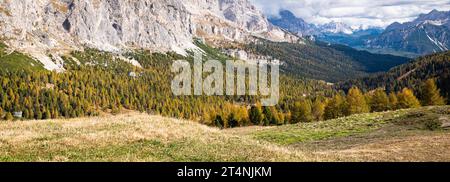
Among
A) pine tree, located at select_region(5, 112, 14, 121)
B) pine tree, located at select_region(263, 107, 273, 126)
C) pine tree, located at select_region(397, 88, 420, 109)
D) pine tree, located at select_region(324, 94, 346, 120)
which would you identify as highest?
pine tree, located at select_region(397, 88, 420, 109)

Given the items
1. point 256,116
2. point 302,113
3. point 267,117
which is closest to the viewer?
point 302,113

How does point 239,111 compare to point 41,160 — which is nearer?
point 41,160

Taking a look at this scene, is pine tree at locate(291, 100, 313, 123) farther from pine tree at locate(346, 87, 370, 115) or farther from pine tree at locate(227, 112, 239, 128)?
pine tree at locate(227, 112, 239, 128)

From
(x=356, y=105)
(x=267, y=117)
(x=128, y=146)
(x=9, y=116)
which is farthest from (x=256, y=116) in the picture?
(x=9, y=116)

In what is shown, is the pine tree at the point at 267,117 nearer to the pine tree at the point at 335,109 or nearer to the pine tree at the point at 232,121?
the pine tree at the point at 232,121

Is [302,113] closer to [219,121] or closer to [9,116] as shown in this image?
[219,121]

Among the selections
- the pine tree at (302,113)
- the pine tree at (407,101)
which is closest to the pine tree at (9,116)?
the pine tree at (302,113)

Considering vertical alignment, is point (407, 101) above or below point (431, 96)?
below

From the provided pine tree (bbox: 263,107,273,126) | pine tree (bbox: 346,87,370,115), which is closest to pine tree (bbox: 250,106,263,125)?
pine tree (bbox: 263,107,273,126)
